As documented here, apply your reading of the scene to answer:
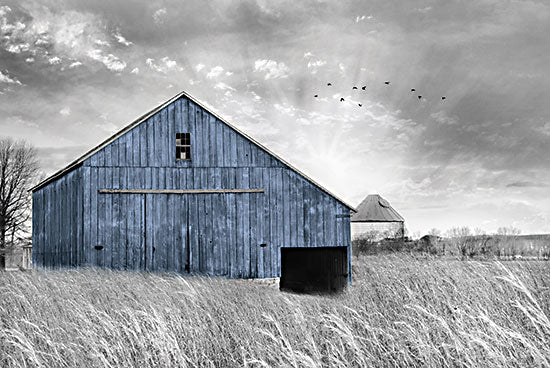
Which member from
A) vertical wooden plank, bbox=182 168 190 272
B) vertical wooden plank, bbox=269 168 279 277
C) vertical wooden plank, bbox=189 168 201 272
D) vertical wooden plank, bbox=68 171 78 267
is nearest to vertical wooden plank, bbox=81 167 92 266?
vertical wooden plank, bbox=68 171 78 267

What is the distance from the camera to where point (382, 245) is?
39750mm

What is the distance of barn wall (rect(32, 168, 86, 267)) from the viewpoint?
1542 centimetres

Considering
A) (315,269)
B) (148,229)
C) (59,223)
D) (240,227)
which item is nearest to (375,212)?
(315,269)

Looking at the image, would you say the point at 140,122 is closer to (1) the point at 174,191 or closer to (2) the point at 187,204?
(1) the point at 174,191

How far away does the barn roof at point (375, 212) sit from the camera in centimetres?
4475

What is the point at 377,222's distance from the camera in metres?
44.4

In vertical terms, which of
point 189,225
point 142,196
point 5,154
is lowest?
point 189,225

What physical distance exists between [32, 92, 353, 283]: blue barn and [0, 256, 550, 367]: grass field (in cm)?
388

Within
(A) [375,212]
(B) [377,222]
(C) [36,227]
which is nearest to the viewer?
(C) [36,227]

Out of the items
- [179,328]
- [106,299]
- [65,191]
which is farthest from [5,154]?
[179,328]

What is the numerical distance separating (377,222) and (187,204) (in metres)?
31.7

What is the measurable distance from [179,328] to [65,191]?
11601mm

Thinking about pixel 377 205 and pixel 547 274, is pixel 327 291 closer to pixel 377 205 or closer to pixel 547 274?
pixel 547 274

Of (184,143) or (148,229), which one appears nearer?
(148,229)
